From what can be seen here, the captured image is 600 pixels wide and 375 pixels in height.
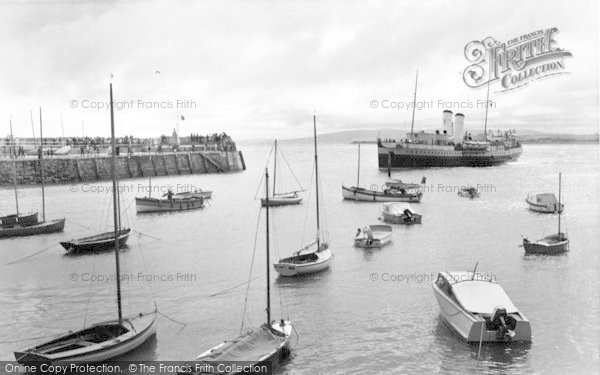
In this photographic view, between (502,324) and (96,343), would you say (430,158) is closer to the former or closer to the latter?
(502,324)

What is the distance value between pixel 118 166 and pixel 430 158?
58.1 meters

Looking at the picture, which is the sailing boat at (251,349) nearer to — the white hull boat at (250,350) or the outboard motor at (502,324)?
the white hull boat at (250,350)

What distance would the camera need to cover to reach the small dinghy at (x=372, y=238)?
3488cm

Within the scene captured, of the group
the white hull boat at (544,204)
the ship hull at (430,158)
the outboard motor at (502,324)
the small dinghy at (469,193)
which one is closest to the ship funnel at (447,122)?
the ship hull at (430,158)

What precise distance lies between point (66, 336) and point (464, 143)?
10949 centimetres

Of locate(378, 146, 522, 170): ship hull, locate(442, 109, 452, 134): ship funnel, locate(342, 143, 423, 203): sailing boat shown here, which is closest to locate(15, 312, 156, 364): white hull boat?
locate(342, 143, 423, 203): sailing boat

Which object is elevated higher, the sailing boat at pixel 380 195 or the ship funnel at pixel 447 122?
the ship funnel at pixel 447 122

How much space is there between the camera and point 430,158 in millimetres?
109438

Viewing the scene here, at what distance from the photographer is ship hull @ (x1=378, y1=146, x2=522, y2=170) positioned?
107 metres

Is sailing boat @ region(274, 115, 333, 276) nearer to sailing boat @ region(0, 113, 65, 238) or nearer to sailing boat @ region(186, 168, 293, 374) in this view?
sailing boat @ region(186, 168, 293, 374)

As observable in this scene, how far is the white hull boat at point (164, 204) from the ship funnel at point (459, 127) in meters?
79.1

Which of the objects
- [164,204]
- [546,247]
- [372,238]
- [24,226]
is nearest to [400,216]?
[372,238]

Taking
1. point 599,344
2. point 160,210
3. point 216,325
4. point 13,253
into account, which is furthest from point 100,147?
point 599,344

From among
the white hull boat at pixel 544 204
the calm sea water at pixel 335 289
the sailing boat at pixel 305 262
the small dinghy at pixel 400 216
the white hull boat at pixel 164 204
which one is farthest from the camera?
the white hull boat at pixel 164 204
